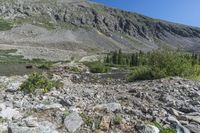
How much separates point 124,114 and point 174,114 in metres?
1.97

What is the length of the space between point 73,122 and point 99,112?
129cm

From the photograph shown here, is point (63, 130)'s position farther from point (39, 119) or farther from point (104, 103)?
point (104, 103)

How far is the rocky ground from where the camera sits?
38.4ft

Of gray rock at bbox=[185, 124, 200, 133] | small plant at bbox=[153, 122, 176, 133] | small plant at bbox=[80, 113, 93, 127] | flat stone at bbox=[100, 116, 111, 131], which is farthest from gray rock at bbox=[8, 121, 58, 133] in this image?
gray rock at bbox=[185, 124, 200, 133]

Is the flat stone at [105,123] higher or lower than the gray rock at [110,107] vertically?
lower

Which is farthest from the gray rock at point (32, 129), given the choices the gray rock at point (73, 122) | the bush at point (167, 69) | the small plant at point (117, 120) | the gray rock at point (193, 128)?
the bush at point (167, 69)

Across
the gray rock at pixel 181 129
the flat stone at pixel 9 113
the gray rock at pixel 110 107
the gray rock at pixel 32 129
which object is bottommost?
the gray rock at pixel 181 129

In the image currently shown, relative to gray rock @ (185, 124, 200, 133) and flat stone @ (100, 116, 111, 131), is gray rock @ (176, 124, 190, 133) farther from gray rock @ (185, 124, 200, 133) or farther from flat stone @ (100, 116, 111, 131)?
flat stone @ (100, 116, 111, 131)

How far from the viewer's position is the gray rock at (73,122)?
37.9 ft

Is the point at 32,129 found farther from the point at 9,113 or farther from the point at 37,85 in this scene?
the point at 37,85

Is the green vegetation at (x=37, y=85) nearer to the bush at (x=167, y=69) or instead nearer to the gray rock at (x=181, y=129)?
the gray rock at (x=181, y=129)

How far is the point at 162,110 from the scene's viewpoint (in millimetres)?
13406

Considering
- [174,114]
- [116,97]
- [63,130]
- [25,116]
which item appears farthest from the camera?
[116,97]

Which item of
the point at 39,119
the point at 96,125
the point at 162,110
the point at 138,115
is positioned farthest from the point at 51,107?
the point at 162,110
